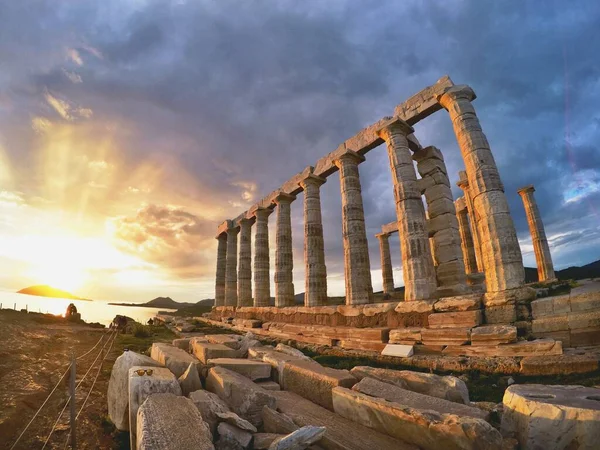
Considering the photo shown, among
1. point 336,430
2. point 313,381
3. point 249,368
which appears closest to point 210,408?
point 336,430

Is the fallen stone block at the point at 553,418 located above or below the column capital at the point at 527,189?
below

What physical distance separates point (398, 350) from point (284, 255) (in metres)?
11.6

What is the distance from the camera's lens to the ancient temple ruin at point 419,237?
33.0 ft

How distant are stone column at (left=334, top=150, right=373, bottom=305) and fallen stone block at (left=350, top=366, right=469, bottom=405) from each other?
9.18 meters

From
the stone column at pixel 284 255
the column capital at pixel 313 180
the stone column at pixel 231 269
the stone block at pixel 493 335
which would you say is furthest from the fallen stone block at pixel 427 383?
the stone column at pixel 231 269

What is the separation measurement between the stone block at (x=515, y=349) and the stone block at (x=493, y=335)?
12cm

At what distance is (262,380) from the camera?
594cm

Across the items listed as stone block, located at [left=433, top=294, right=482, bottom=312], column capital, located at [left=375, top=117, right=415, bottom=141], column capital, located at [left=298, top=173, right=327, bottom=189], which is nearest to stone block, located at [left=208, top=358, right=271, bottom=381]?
stone block, located at [left=433, top=294, right=482, bottom=312]

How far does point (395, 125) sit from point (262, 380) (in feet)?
40.6

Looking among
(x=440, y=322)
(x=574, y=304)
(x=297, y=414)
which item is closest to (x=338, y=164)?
(x=440, y=322)

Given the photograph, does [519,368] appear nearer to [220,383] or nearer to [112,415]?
[220,383]

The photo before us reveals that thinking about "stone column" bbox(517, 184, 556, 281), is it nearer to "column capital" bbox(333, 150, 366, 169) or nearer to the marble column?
the marble column

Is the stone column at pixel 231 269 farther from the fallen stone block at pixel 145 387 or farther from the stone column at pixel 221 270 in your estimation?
the fallen stone block at pixel 145 387

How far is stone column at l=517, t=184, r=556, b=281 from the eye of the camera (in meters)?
20.5
